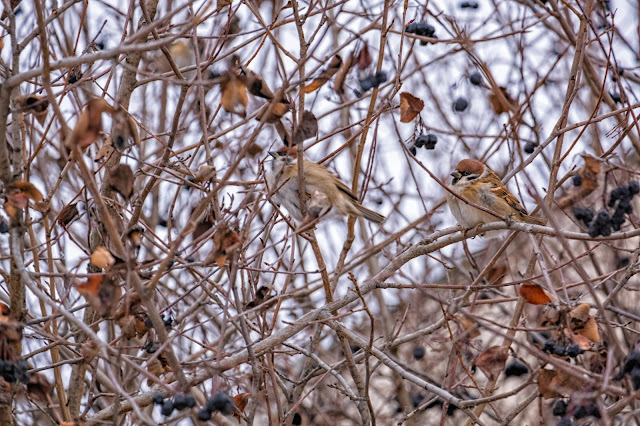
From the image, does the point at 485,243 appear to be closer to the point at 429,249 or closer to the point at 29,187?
the point at 429,249

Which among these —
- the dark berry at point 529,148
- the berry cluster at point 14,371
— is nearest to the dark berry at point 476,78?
the dark berry at point 529,148

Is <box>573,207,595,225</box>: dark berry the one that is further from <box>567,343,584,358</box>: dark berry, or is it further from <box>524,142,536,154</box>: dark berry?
<box>567,343,584,358</box>: dark berry

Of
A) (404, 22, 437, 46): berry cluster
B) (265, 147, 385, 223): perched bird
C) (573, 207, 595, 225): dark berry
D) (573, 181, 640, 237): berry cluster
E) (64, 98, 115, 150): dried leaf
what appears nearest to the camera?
(64, 98, 115, 150): dried leaf

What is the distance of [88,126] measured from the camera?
253 centimetres

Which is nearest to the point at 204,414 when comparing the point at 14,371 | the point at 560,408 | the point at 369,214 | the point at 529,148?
the point at 14,371

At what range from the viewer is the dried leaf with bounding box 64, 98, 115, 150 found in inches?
98.1

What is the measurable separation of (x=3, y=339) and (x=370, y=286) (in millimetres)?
1737

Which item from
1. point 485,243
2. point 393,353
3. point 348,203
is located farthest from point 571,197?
point 485,243

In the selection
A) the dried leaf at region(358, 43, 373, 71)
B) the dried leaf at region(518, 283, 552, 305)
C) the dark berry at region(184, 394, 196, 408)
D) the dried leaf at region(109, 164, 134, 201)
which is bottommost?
the dried leaf at region(518, 283, 552, 305)

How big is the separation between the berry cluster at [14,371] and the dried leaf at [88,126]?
0.85m

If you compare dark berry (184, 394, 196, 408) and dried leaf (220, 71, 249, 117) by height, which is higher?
dried leaf (220, 71, 249, 117)

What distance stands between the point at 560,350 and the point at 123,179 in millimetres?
1683

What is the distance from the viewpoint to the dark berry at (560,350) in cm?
296

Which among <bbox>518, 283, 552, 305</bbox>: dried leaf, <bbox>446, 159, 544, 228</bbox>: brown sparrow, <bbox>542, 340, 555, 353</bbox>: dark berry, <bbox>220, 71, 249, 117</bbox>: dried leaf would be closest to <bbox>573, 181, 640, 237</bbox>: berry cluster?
<bbox>518, 283, 552, 305</bbox>: dried leaf
